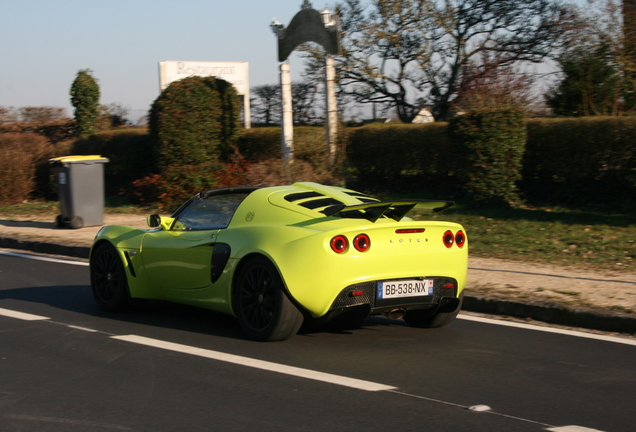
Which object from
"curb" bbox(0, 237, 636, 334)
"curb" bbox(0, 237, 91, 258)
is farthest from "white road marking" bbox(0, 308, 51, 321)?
"curb" bbox(0, 237, 91, 258)

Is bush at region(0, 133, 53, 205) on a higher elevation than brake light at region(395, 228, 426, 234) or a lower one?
higher

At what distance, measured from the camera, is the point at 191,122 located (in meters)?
18.0

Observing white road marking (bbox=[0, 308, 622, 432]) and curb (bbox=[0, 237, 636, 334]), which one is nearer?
white road marking (bbox=[0, 308, 622, 432])

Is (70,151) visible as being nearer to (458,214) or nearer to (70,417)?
(458,214)

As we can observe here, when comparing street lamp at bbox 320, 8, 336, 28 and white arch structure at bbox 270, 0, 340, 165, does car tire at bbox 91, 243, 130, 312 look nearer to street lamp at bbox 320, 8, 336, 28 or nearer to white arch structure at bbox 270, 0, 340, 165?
white arch structure at bbox 270, 0, 340, 165

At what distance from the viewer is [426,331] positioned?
664 cm

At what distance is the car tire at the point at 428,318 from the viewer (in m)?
6.65

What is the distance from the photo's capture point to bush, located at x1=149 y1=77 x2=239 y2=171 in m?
17.9

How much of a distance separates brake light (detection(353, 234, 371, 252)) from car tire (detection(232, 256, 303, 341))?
0.63m

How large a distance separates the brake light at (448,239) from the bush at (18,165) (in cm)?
1586

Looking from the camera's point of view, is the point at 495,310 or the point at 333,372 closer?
the point at 333,372

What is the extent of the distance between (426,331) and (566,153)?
28.0 feet

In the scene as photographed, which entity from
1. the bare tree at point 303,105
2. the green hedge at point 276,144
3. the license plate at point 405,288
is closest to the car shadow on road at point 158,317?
the license plate at point 405,288

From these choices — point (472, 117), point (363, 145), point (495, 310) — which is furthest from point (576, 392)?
point (363, 145)
